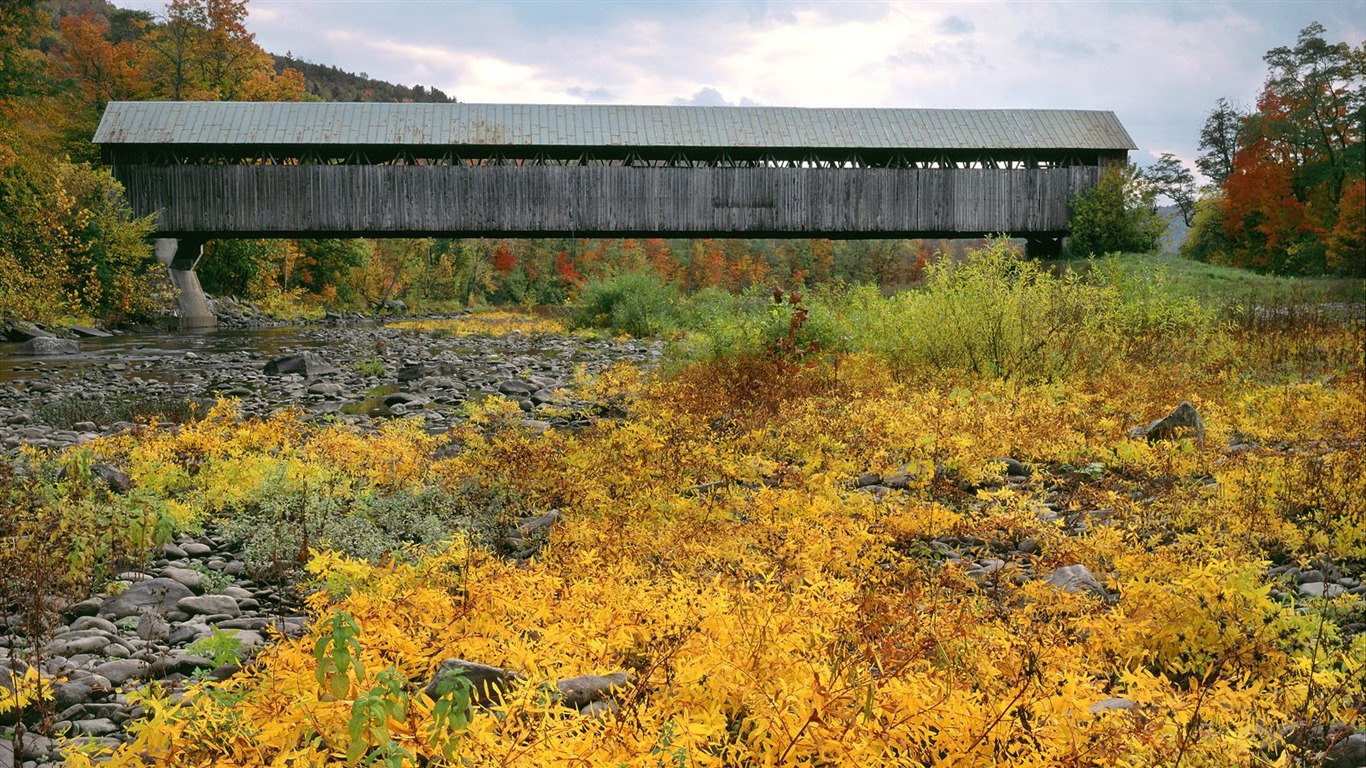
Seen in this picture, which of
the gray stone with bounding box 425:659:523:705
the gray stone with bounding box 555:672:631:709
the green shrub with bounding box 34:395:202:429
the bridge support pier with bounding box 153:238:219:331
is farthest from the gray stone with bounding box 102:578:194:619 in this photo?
the bridge support pier with bounding box 153:238:219:331

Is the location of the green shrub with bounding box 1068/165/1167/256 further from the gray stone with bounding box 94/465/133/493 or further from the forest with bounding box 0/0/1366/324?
the gray stone with bounding box 94/465/133/493

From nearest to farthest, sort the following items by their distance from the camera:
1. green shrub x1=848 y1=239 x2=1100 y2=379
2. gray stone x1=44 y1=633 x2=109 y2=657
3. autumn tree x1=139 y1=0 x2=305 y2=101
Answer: gray stone x1=44 y1=633 x2=109 y2=657, green shrub x1=848 y1=239 x2=1100 y2=379, autumn tree x1=139 y1=0 x2=305 y2=101

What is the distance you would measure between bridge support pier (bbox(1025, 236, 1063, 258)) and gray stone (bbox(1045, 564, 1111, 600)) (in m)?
21.1

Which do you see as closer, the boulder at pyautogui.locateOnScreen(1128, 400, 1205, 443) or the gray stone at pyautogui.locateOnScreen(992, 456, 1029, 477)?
the gray stone at pyautogui.locateOnScreen(992, 456, 1029, 477)

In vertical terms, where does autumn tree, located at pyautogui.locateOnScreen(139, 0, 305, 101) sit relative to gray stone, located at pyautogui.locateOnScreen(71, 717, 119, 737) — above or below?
above

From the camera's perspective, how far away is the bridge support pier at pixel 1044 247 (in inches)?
902

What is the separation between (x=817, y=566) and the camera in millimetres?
3002

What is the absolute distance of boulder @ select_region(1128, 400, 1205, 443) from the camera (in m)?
5.42

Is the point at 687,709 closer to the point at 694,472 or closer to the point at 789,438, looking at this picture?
the point at 694,472

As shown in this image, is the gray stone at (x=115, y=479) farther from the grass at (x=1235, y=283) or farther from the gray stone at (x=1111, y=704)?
the grass at (x=1235, y=283)

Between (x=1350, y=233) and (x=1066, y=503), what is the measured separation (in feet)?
87.0

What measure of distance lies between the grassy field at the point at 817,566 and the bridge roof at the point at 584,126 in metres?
13.3

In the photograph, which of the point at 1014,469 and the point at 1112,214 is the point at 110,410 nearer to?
the point at 1014,469

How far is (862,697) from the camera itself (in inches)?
67.8
